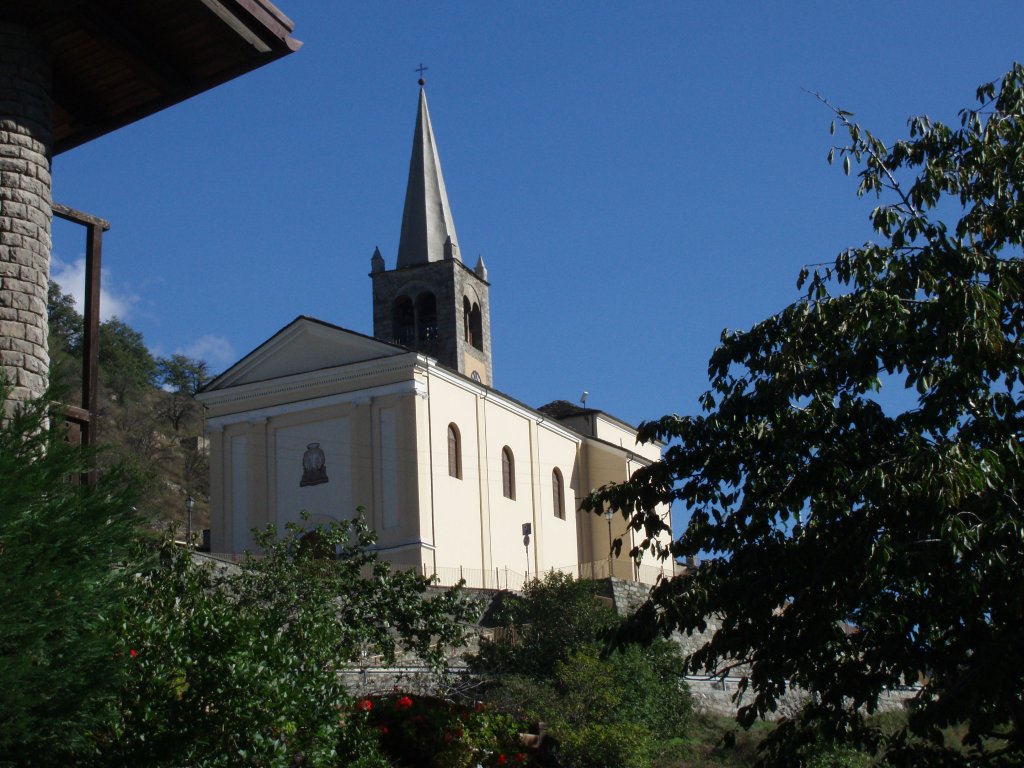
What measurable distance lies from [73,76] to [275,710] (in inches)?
237

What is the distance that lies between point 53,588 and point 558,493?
119ft

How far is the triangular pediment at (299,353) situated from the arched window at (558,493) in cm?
879

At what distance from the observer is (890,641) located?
36.1ft

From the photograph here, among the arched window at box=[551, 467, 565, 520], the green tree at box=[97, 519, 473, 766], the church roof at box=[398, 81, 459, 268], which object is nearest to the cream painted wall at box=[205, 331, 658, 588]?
the arched window at box=[551, 467, 565, 520]

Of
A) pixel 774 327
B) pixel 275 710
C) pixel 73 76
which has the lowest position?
pixel 275 710

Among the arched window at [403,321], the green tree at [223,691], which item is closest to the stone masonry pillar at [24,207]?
the green tree at [223,691]

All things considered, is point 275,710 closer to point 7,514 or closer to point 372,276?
point 7,514

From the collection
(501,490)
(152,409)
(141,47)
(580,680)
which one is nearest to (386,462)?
(501,490)

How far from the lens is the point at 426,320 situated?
152ft

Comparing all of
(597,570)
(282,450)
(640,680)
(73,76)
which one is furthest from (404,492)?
(73,76)

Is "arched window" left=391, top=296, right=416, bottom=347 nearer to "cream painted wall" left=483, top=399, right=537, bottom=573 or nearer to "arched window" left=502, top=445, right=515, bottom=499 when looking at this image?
"cream painted wall" left=483, top=399, right=537, bottom=573

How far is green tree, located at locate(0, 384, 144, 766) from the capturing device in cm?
796

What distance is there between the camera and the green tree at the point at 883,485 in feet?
33.2

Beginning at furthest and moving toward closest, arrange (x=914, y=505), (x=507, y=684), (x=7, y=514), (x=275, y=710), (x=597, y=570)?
(x=597, y=570) → (x=507, y=684) → (x=914, y=505) → (x=275, y=710) → (x=7, y=514)
